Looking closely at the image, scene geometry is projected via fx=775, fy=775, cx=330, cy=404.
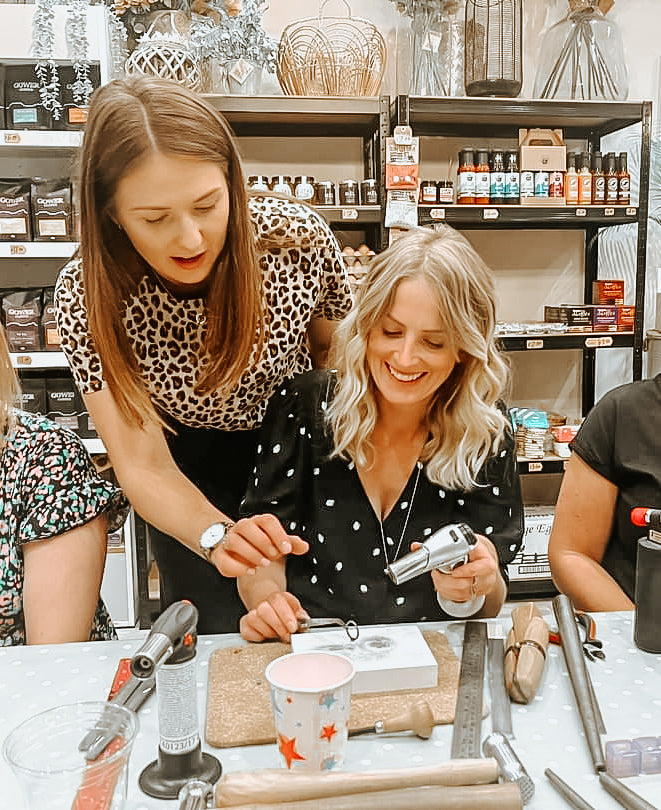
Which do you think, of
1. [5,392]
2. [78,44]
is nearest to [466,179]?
[78,44]

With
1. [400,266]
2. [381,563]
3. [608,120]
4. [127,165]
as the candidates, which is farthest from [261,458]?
[608,120]

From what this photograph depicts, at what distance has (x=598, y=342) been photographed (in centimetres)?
329

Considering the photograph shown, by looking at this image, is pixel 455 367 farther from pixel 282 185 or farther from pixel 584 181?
pixel 584 181

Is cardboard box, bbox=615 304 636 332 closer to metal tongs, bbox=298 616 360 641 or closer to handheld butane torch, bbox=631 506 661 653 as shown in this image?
handheld butane torch, bbox=631 506 661 653

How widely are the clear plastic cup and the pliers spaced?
2.28 feet

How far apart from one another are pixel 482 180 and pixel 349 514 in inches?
82.0

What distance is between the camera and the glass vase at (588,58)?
3.26 metres

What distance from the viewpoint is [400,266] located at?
1.43 metres

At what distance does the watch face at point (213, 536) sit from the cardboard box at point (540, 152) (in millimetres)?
2443

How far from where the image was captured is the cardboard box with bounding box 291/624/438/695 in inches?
42.0

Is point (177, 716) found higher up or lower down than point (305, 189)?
lower down

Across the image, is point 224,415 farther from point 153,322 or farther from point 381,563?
point 381,563

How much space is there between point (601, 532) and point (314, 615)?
625mm

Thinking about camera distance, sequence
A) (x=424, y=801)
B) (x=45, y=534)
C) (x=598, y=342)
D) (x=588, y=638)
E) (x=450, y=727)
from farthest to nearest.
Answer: (x=598, y=342)
(x=45, y=534)
(x=588, y=638)
(x=450, y=727)
(x=424, y=801)
